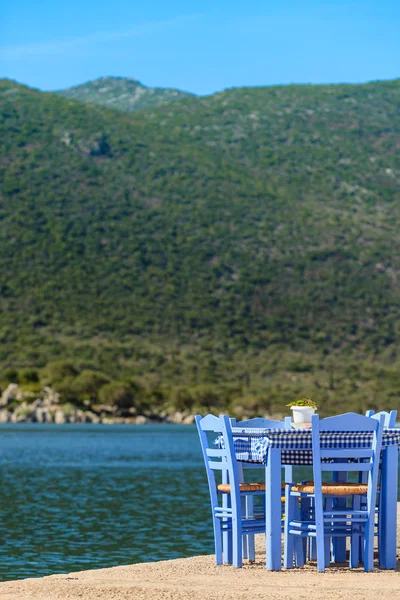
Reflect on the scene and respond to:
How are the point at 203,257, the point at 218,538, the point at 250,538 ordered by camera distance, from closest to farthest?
the point at 218,538
the point at 250,538
the point at 203,257

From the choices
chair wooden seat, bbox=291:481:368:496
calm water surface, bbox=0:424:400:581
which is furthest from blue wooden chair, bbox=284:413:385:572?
calm water surface, bbox=0:424:400:581

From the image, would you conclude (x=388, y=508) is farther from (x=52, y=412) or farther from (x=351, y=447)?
(x=52, y=412)

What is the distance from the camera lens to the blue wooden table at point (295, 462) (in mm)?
8664

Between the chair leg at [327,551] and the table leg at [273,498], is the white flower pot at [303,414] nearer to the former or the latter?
the table leg at [273,498]

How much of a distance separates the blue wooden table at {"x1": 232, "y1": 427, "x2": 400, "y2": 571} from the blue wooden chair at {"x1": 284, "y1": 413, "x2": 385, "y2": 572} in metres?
0.08

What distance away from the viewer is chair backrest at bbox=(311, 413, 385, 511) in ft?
28.1

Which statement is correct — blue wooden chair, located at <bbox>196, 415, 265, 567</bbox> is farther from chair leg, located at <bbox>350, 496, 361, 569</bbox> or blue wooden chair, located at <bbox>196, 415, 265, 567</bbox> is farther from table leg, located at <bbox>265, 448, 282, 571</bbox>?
chair leg, located at <bbox>350, 496, 361, 569</bbox>

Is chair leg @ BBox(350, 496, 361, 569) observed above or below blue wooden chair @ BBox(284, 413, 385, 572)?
below

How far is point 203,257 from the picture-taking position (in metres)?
89.3

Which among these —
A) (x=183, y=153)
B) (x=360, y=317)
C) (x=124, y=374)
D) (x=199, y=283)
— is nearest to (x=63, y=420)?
(x=124, y=374)

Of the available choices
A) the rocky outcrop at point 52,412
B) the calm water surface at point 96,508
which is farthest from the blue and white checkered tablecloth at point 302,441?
the rocky outcrop at point 52,412

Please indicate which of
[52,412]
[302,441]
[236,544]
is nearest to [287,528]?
[236,544]

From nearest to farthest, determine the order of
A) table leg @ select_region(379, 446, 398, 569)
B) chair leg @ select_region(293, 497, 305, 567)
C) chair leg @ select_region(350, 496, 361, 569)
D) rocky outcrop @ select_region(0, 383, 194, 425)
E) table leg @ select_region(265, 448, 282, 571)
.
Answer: table leg @ select_region(265, 448, 282, 571) → table leg @ select_region(379, 446, 398, 569) → chair leg @ select_region(350, 496, 361, 569) → chair leg @ select_region(293, 497, 305, 567) → rocky outcrop @ select_region(0, 383, 194, 425)

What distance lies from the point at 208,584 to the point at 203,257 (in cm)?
8121
